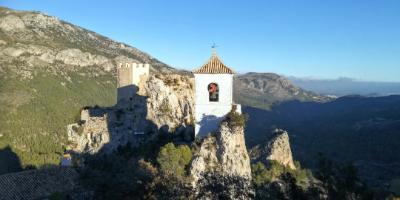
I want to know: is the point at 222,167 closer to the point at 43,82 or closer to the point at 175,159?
the point at 175,159

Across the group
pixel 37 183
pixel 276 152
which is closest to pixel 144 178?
pixel 37 183

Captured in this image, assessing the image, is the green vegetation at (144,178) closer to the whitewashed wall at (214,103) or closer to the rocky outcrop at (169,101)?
the whitewashed wall at (214,103)

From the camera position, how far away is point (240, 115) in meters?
30.5

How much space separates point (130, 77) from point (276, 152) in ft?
77.3

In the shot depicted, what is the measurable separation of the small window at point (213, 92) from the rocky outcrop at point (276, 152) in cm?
2662

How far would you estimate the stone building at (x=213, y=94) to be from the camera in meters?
32.1

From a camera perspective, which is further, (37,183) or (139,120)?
(139,120)

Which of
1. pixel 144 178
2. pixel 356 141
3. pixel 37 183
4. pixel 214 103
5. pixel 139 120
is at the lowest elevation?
pixel 356 141

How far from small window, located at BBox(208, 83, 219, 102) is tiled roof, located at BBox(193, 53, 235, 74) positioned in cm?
89

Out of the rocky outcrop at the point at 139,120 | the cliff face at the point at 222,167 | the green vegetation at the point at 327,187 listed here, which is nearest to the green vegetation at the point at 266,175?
the green vegetation at the point at 327,187

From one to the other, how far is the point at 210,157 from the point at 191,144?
3.74m

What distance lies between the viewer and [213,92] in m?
32.3

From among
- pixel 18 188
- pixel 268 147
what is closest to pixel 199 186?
pixel 18 188

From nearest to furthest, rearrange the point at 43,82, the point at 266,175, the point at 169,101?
the point at 266,175
the point at 169,101
the point at 43,82
